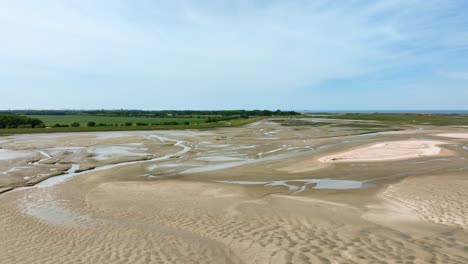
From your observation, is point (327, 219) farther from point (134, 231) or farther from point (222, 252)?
point (134, 231)

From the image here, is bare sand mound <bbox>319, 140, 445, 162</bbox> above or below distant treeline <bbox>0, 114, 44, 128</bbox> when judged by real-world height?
below

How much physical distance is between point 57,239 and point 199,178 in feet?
32.7

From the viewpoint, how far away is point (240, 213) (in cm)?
1145

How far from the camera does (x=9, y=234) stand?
9.55 metres

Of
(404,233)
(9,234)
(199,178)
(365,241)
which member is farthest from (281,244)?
(199,178)

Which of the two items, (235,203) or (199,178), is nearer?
(235,203)

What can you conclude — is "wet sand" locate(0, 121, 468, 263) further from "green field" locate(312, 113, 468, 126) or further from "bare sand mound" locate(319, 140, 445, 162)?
"green field" locate(312, 113, 468, 126)

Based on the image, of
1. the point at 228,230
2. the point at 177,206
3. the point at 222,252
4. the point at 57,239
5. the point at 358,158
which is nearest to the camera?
the point at 222,252

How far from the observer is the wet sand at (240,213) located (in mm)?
7895

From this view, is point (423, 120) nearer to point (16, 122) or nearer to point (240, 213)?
point (240, 213)

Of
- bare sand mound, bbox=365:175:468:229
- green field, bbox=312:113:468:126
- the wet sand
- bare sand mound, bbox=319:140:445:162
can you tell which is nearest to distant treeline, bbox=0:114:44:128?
the wet sand

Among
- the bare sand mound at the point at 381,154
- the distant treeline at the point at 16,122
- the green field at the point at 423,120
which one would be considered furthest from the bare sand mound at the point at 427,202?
the distant treeline at the point at 16,122

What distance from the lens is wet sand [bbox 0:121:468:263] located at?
25.9 ft

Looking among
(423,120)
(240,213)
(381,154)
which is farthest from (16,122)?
(423,120)
